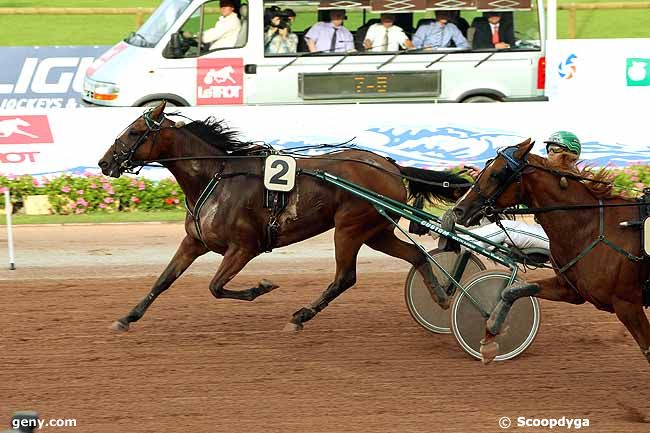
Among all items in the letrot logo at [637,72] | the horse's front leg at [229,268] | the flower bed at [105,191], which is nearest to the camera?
the horse's front leg at [229,268]

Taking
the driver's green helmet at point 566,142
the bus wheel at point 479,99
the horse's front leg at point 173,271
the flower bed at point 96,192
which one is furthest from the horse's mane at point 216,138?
the bus wheel at point 479,99

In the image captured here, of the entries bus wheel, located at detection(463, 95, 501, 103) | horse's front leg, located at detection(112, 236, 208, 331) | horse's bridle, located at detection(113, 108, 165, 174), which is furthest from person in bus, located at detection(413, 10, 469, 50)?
horse's front leg, located at detection(112, 236, 208, 331)

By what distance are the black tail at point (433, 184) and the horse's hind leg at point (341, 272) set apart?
0.57 meters

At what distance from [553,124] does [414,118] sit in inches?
64.7

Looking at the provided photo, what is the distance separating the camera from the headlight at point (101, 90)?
49.1 feet

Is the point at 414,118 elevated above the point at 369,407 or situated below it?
above

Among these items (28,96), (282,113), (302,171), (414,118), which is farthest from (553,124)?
(28,96)

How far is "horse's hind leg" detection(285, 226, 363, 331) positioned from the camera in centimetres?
763

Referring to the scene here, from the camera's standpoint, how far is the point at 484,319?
6.95m

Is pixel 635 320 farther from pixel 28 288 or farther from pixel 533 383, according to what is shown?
pixel 28 288

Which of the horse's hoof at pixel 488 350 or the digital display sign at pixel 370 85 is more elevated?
the digital display sign at pixel 370 85

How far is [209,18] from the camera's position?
49.4 feet

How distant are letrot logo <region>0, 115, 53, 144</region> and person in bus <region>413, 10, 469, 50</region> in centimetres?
531

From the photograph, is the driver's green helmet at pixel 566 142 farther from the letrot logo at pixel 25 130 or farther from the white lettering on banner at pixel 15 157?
the white lettering on banner at pixel 15 157
